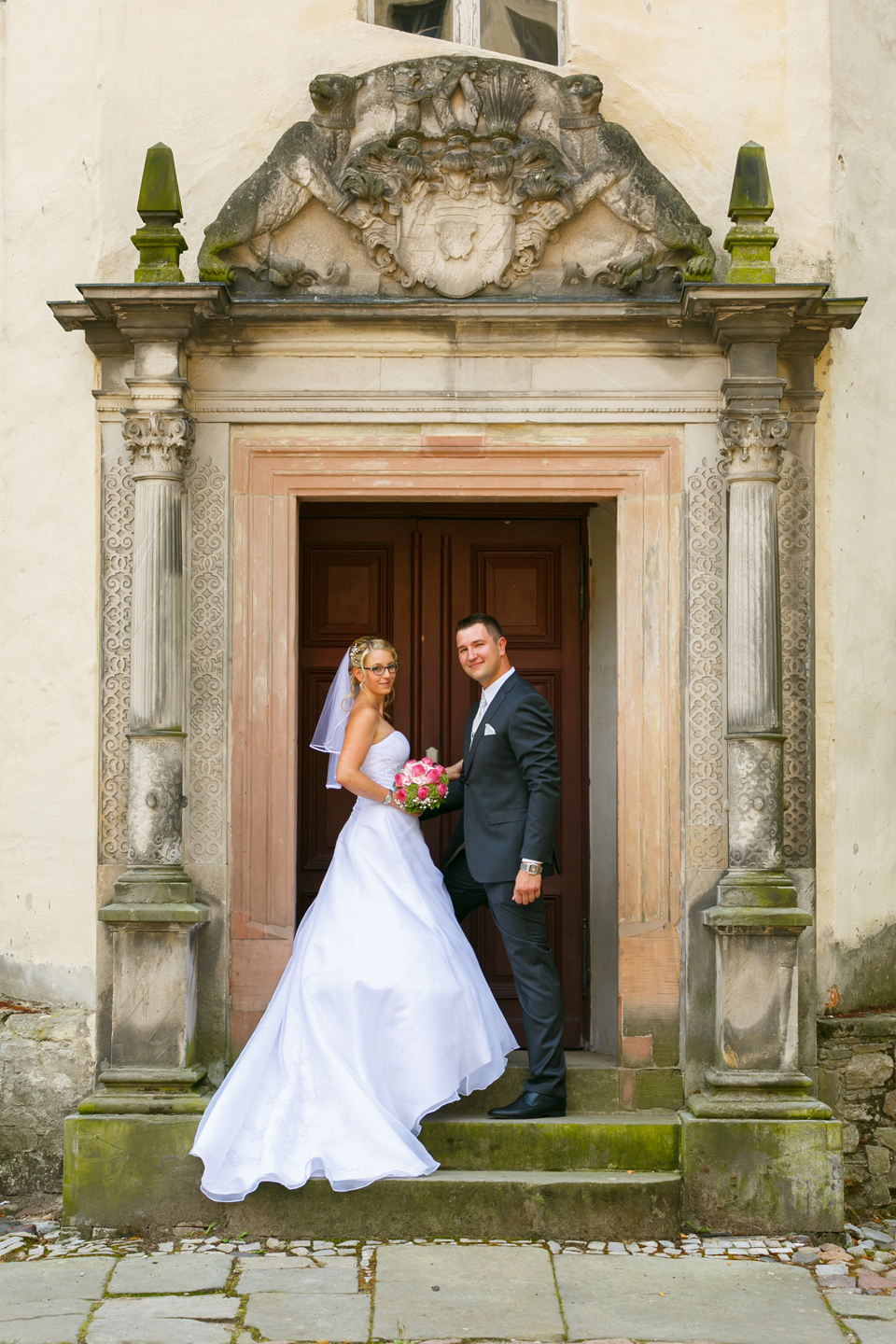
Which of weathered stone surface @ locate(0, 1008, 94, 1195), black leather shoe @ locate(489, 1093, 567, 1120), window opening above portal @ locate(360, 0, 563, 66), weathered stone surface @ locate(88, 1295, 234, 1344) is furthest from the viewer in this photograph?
window opening above portal @ locate(360, 0, 563, 66)

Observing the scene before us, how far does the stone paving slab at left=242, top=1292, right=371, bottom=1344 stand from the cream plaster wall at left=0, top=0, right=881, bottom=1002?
173 cm

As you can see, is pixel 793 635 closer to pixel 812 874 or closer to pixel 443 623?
pixel 812 874

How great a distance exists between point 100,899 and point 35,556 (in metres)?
1.51

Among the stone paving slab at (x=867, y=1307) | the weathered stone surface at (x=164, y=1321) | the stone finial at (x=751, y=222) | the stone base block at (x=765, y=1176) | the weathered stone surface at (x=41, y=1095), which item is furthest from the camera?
the weathered stone surface at (x=41, y=1095)

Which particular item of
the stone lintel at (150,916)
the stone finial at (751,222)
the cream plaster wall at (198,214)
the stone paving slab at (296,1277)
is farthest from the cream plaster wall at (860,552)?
the stone lintel at (150,916)

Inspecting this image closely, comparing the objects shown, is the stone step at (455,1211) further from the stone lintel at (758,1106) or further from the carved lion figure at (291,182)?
the carved lion figure at (291,182)

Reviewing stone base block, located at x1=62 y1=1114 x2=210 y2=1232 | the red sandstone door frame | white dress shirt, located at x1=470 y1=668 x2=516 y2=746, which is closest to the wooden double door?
the red sandstone door frame

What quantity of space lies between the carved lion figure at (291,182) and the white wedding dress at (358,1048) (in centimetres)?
267

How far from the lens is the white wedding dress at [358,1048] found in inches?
189

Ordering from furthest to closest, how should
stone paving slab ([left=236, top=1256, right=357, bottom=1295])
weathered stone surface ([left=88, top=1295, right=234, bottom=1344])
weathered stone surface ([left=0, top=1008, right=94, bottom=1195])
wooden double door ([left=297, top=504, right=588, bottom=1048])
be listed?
1. wooden double door ([left=297, top=504, right=588, bottom=1048])
2. weathered stone surface ([left=0, top=1008, right=94, bottom=1195])
3. stone paving slab ([left=236, top=1256, right=357, bottom=1295])
4. weathered stone surface ([left=88, top=1295, right=234, bottom=1344])

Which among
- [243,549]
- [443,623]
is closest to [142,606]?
[243,549]

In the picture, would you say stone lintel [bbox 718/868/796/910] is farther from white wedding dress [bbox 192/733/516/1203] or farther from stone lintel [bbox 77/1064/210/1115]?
stone lintel [bbox 77/1064/210/1115]

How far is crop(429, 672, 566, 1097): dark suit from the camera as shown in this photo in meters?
5.26

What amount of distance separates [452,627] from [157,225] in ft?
7.58
